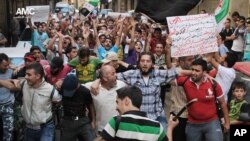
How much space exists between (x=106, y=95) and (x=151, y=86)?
0.55 metres

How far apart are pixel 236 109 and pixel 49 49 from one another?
212 inches

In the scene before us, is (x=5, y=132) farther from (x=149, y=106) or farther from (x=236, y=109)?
(x=236, y=109)

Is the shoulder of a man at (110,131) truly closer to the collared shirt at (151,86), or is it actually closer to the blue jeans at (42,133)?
the collared shirt at (151,86)

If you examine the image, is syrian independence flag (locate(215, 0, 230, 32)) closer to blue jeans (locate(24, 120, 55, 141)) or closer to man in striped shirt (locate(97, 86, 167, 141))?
blue jeans (locate(24, 120, 55, 141))

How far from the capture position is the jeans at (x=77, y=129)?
25.1 ft

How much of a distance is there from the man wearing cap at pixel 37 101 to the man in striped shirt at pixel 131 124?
8.51ft

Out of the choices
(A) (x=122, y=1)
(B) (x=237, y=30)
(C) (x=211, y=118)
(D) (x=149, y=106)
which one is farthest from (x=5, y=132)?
(A) (x=122, y=1)

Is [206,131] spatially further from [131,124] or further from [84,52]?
[131,124]

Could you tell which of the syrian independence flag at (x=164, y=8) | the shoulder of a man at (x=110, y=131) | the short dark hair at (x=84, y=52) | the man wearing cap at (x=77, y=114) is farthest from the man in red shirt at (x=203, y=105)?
the shoulder of a man at (x=110, y=131)

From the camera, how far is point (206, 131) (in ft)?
24.9

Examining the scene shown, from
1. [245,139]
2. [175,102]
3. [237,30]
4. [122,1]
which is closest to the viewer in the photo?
[245,139]

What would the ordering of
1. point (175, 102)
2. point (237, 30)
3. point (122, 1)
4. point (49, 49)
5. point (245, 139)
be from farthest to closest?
point (122, 1) → point (237, 30) → point (49, 49) → point (175, 102) → point (245, 139)

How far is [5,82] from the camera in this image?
745 cm

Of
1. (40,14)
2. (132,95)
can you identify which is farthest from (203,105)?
(40,14)
